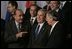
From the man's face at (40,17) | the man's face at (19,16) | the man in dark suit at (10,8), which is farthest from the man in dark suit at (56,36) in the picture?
the man in dark suit at (10,8)

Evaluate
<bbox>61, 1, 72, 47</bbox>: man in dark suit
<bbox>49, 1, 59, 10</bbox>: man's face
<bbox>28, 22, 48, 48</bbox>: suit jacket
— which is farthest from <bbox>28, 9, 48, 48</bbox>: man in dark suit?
<bbox>61, 1, 72, 47</bbox>: man in dark suit

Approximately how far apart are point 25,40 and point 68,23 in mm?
548

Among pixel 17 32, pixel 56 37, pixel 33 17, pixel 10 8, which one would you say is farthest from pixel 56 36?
pixel 10 8

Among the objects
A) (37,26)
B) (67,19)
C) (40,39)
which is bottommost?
(40,39)

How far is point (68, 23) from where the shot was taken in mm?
3246

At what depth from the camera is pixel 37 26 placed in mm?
3299

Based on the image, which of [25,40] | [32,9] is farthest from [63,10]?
[25,40]

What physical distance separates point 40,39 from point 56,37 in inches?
7.6

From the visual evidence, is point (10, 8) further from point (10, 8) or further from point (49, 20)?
point (49, 20)

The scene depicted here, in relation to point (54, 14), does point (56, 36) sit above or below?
below

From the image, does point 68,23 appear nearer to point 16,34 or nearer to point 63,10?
point 63,10

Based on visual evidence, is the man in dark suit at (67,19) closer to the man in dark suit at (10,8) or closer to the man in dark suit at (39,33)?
the man in dark suit at (39,33)

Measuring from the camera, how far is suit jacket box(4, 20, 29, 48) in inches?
130

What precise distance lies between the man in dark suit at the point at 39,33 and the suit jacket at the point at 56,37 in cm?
6
